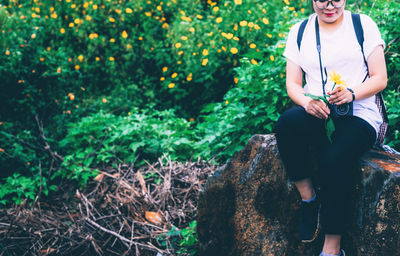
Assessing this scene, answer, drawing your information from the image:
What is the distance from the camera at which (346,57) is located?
6.93 ft

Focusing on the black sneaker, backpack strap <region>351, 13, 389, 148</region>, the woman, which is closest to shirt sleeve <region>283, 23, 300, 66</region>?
the woman

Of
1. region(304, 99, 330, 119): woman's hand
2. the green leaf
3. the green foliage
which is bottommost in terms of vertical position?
the green foliage

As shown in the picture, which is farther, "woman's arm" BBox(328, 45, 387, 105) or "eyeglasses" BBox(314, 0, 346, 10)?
"eyeglasses" BBox(314, 0, 346, 10)

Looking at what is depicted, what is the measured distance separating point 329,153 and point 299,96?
1.28 ft

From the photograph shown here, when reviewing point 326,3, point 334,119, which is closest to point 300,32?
point 326,3

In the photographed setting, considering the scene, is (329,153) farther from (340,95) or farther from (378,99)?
(378,99)

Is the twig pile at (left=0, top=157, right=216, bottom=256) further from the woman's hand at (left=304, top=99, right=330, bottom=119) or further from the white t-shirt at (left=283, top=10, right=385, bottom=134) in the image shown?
the white t-shirt at (left=283, top=10, right=385, bottom=134)

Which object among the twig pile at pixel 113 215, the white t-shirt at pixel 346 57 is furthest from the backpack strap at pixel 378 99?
the twig pile at pixel 113 215

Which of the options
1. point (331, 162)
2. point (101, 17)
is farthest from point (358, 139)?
point (101, 17)

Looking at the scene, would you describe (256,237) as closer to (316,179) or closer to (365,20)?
(316,179)

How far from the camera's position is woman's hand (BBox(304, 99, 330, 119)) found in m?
2.00

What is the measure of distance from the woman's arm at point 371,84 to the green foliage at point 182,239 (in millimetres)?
1531

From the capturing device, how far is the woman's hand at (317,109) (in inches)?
78.7

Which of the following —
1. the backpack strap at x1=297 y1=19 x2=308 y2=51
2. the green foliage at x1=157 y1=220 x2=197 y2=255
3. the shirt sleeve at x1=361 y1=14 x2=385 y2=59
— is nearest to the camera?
the shirt sleeve at x1=361 y1=14 x2=385 y2=59
